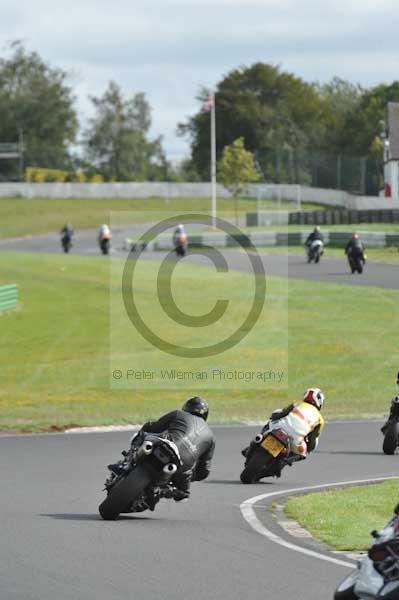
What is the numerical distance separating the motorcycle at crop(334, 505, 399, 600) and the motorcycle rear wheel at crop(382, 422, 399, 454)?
403 inches

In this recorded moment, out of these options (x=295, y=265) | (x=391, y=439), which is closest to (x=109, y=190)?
(x=295, y=265)

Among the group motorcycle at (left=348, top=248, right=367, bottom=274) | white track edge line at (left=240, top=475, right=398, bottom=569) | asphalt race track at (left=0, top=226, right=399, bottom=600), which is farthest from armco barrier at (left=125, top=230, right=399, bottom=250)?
white track edge line at (left=240, top=475, right=398, bottom=569)

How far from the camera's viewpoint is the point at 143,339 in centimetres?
3519

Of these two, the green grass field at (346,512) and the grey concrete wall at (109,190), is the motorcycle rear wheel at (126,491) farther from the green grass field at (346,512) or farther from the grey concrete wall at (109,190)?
the grey concrete wall at (109,190)

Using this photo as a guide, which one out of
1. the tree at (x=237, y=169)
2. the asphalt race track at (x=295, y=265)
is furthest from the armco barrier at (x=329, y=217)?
the tree at (x=237, y=169)

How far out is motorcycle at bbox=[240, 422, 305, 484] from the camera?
14516mm

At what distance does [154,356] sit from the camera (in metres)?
32.2

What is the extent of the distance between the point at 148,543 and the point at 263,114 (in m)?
117

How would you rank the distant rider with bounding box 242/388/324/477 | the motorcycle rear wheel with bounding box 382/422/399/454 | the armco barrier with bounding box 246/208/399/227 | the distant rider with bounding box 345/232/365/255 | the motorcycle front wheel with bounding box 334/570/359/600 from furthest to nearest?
the armco barrier with bounding box 246/208/399/227, the distant rider with bounding box 345/232/365/255, the motorcycle rear wheel with bounding box 382/422/399/454, the distant rider with bounding box 242/388/324/477, the motorcycle front wheel with bounding box 334/570/359/600

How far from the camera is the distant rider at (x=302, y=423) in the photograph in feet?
47.6

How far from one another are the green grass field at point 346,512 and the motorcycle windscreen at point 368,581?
3.11 metres

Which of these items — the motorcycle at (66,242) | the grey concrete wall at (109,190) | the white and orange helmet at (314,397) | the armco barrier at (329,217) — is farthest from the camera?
the grey concrete wall at (109,190)

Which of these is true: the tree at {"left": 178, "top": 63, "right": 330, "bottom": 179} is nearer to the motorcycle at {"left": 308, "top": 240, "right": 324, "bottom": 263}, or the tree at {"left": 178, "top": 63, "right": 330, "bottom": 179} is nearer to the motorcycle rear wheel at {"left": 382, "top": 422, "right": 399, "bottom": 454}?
the motorcycle at {"left": 308, "top": 240, "right": 324, "bottom": 263}

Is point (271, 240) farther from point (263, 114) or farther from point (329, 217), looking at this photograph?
point (263, 114)
